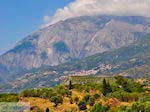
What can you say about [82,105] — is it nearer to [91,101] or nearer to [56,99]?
[91,101]

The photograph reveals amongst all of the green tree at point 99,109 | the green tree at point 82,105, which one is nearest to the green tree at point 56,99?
the green tree at point 82,105

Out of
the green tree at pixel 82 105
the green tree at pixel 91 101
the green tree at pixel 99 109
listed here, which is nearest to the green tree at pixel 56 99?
the green tree at pixel 82 105

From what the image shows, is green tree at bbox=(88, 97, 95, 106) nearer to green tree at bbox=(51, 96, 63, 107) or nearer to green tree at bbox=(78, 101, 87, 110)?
green tree at bbox=(78, 101, 87, 110)

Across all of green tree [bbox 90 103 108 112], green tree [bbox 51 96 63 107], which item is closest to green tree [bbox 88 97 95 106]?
green tree [bbox 51 96 63 107]

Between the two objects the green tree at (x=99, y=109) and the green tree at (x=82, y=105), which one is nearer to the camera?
the green tree at (x=99, y=109)

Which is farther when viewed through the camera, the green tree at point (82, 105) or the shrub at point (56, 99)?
the shrub at point (56, 99)

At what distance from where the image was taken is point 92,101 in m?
190


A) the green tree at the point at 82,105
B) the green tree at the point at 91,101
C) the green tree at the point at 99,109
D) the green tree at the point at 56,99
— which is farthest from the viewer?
the green tree at the point at 56,99

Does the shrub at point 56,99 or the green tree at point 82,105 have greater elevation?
the shrub at point 56,99

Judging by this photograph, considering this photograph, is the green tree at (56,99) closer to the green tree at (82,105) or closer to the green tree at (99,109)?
→ the green tree at (82,105)

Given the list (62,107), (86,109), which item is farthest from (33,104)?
(86,109)

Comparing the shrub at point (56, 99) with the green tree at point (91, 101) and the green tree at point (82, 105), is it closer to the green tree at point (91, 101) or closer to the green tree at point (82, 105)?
the green tree at point (82, 105)

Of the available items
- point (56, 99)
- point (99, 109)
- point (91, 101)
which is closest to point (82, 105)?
point (91, 101)

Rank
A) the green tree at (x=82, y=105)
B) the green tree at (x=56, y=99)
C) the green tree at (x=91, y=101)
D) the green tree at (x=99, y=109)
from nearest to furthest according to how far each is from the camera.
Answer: the green tree at (x=99, y=109), the green tree at (x=82, y=105), the green tree at (x=91, y=101), the green tree at (x=56, y=99)
